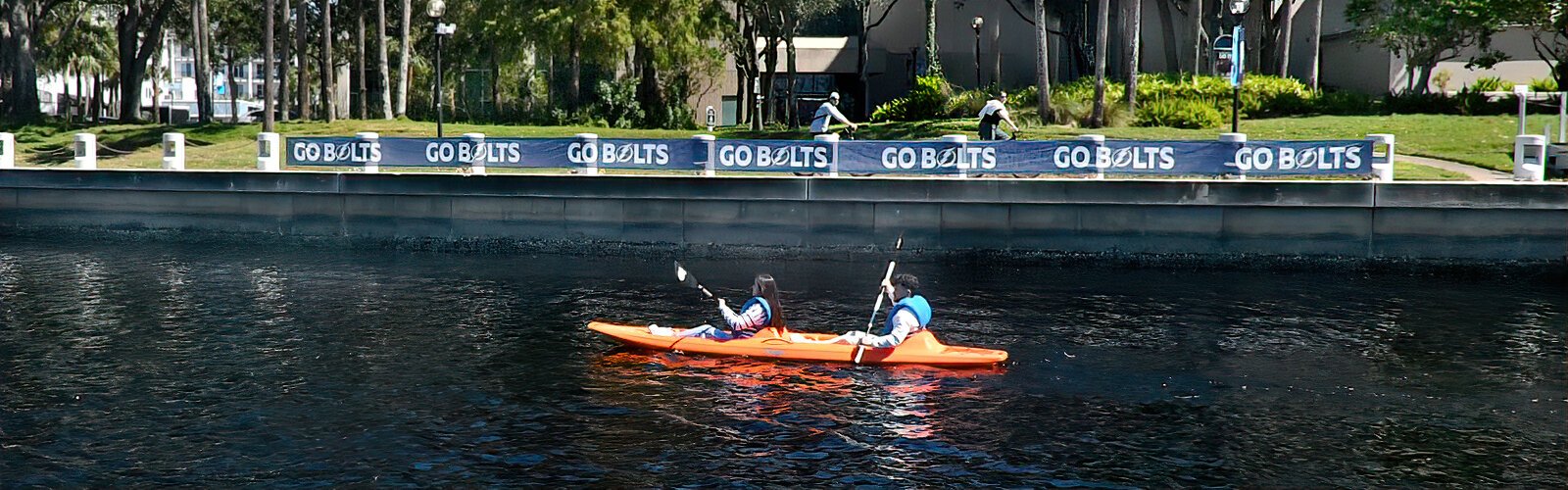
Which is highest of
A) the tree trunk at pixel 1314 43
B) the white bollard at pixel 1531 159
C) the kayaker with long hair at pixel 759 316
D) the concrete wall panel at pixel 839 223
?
the tree trunk at pixel 1314 43

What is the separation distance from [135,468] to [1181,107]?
3128 cm

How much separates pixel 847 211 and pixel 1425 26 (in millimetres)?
18104

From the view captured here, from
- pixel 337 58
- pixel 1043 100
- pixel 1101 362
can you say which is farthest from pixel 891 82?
pixel 1101 362

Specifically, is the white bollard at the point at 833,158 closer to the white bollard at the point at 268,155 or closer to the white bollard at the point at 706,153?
the white bollard at the point at 706,153

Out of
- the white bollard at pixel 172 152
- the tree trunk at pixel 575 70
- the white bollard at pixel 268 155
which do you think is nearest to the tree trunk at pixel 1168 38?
the tree trunk at pixel 575 70

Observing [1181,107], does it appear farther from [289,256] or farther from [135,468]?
[135,468]

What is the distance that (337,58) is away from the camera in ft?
227

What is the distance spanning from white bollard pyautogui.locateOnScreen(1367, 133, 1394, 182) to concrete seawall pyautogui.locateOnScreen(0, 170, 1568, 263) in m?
0.66

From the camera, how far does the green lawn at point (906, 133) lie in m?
33.4

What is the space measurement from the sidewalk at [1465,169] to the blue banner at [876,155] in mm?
4031

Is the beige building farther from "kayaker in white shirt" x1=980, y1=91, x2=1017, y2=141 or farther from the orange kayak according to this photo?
the orange kayak

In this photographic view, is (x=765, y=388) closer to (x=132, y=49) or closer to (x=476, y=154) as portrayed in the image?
(x=476, y=154)

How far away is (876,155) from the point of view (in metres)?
28.7

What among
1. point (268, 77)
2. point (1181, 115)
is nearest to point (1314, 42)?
point (1181, 115)
